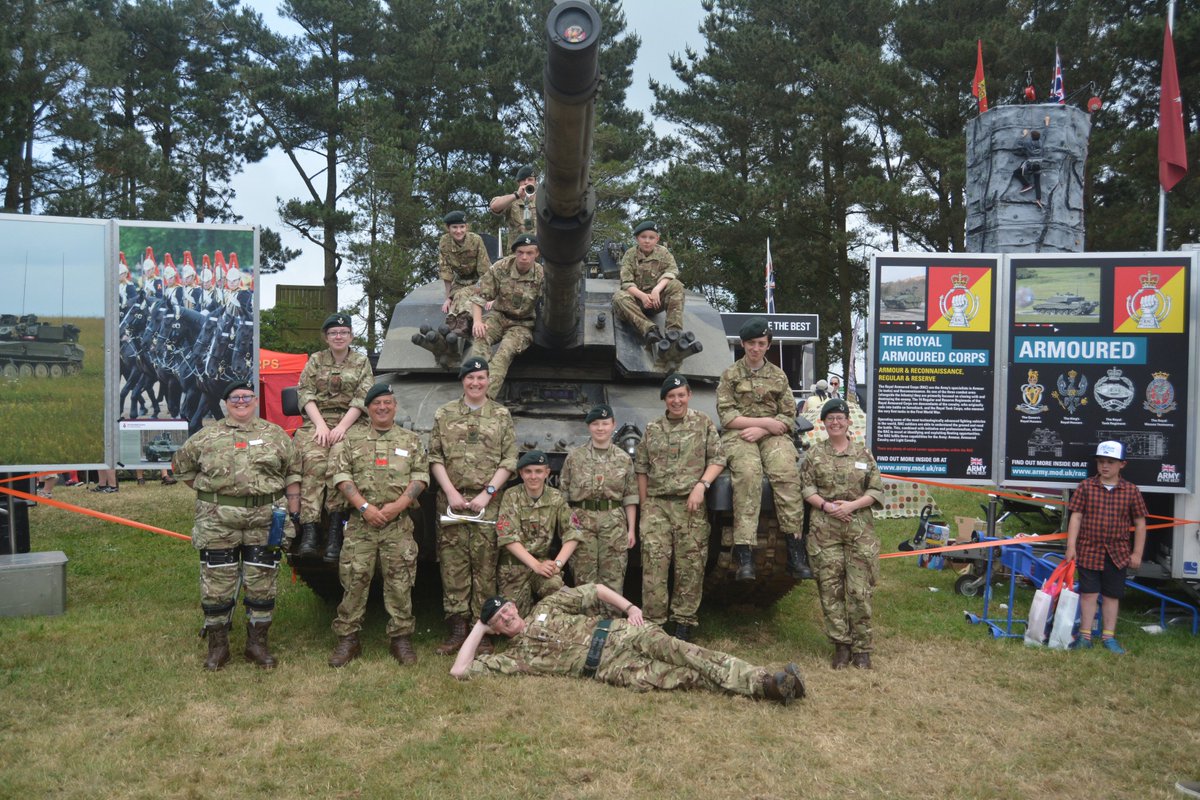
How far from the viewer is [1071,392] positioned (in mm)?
7758

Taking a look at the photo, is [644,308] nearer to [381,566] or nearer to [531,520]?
[531,520]

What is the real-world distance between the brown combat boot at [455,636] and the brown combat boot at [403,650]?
0.20 metres

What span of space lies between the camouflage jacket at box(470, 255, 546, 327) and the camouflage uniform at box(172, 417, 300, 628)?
1.94 m

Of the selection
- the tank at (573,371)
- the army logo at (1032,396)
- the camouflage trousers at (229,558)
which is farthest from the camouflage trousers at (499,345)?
the army logo at (1032,396)

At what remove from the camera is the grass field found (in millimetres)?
4461

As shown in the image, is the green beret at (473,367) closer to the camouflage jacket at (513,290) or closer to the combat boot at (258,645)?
the camouflage jacket at (513,290)

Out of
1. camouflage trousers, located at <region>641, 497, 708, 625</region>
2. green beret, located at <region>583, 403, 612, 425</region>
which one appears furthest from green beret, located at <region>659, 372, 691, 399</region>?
camouflage trousers, located at <region>641, 497, 708, 625</region>

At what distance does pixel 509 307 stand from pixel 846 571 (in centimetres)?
295

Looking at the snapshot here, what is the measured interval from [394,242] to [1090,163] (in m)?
16.3

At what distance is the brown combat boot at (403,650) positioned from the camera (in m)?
6.18

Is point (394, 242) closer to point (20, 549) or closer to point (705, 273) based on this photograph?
point (705, 273)

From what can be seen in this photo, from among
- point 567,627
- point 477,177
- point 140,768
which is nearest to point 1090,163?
point 477,177

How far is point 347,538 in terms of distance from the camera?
20.2ft

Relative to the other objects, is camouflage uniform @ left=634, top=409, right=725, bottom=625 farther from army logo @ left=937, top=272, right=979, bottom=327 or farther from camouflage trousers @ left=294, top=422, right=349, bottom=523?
army logo @ left=937, top=272, right=979, bottom=327
